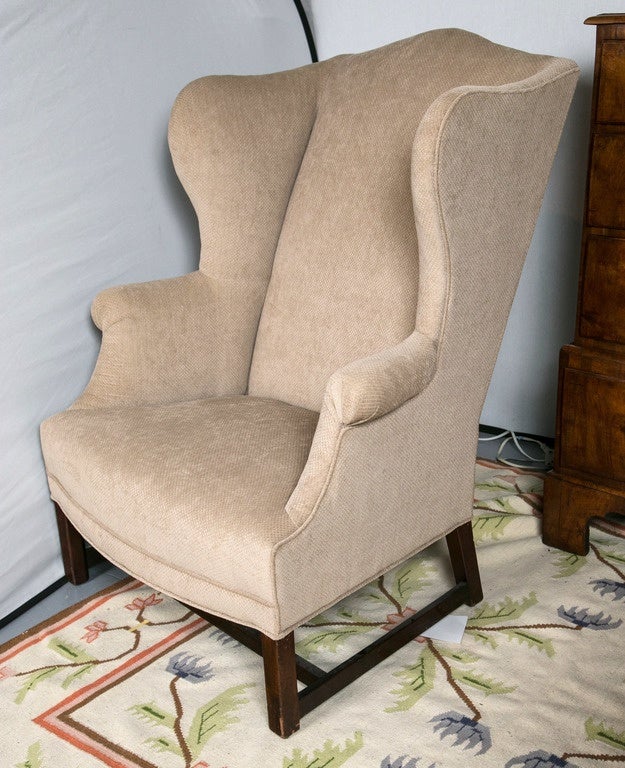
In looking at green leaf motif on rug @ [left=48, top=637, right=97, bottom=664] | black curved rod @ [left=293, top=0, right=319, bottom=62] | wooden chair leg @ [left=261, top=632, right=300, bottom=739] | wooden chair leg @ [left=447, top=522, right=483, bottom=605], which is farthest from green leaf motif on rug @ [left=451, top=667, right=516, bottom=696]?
black curved rod @ [left=293, top=0, right=319, bottom=62]

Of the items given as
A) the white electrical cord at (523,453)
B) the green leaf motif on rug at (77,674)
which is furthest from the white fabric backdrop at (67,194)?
the white electrical cord at (523,453)

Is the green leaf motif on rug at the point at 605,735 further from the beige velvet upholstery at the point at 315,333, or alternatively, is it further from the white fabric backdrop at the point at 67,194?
the white fabric backdrop at the point at 67,194

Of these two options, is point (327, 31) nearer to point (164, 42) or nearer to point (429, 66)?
point (164, 42)

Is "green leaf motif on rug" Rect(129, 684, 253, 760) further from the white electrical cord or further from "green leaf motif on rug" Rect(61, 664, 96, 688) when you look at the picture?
the white electrical cord

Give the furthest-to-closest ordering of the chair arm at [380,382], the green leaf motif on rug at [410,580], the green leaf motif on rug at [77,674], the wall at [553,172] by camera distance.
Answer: the wall at [553,172], the green leaf motif on rug at [410,580], the green leaf motif on rug at [77,674], the chair arm at [380,382]

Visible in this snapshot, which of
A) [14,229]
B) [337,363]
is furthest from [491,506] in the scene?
[14,229]

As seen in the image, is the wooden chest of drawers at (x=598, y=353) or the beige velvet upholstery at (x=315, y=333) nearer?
the beige velvet upholstery at (x=315, y=333)

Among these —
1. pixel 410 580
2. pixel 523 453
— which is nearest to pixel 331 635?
pixel 410 580

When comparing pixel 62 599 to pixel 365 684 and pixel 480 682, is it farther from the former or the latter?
pixel 480 682

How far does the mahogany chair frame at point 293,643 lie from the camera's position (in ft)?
5.23

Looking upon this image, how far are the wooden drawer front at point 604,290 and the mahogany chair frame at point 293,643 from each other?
19.6 inches

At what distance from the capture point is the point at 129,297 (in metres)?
2.01

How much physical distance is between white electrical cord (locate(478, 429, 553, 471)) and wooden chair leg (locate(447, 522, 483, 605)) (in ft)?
2.11

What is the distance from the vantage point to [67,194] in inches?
79.3
